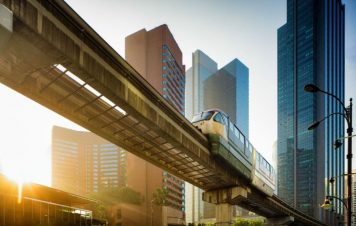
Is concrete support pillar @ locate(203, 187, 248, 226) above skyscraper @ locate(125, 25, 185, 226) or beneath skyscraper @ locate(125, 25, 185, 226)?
beneath

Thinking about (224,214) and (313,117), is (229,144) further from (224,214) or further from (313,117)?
(313,117)

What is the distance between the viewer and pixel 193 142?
94.1 ft

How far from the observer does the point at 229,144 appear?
33594 mm

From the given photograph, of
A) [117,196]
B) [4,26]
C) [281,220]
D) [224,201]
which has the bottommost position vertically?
[281,220]

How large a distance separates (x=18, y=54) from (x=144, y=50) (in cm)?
11898

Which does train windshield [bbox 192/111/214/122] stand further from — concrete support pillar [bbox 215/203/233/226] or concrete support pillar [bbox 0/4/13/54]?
concrete support pillar [bbox 0/4/13/54]

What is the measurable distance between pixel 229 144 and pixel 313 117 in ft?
515

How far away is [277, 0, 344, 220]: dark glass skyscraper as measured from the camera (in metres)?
174

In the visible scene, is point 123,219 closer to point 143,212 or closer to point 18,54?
point 143,212

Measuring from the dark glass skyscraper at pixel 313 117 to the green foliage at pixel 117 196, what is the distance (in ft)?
364

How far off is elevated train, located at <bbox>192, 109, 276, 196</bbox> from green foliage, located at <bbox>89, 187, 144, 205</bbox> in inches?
2535

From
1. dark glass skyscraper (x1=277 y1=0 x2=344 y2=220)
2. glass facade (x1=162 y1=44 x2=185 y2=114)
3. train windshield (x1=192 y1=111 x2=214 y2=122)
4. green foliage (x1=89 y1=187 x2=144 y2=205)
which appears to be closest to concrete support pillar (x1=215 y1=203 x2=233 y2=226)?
train windshield (x1=192 y1=111 x2=214 y2=122)

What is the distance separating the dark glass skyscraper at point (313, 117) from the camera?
174 meters

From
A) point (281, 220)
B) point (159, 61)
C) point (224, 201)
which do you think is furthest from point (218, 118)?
point (159, 61)
